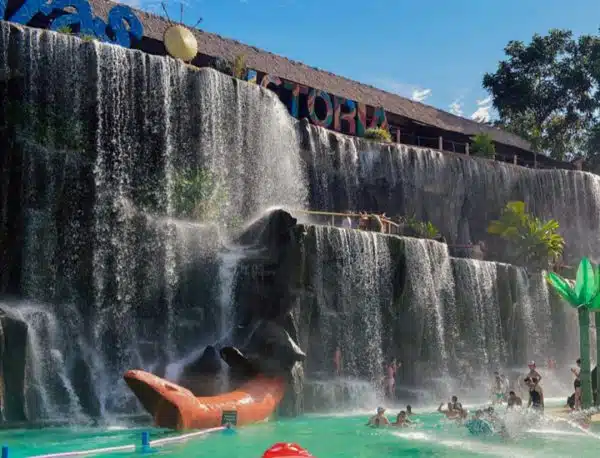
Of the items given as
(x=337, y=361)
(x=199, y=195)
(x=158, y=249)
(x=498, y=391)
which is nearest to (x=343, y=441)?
(x=337, y=361)

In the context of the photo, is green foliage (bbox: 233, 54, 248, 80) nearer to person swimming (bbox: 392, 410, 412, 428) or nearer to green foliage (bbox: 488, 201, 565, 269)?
green foliage (bbox: 488, 201, 565, 269)

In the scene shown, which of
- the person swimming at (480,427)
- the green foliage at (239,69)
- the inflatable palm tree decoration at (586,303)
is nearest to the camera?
the person swimming at (480,427)

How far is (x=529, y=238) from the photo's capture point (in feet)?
113

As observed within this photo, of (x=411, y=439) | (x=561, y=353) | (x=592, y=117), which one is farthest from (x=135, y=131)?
(x=592, y=117)

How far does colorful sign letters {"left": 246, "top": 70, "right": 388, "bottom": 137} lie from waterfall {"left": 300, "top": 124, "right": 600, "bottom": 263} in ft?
10.1

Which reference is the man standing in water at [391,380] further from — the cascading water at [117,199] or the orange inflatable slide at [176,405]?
the orange inflatable slide at [176,405]

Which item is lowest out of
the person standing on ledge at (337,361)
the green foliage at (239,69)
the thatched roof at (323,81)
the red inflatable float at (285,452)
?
the red inflatable float at (285,452)

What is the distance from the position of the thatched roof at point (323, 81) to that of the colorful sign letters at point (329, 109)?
1399 mm

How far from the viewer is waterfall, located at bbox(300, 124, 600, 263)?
31.7 m

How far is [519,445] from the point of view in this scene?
1465 centimetres

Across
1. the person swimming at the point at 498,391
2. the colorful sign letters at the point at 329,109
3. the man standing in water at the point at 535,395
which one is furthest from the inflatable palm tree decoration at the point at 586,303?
the colorful sign letters at the point at 329,109

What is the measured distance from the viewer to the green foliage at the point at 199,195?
24250 mm

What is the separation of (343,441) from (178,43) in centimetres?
1867

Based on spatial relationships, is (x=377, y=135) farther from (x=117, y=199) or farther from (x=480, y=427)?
(x=480, y=427)
